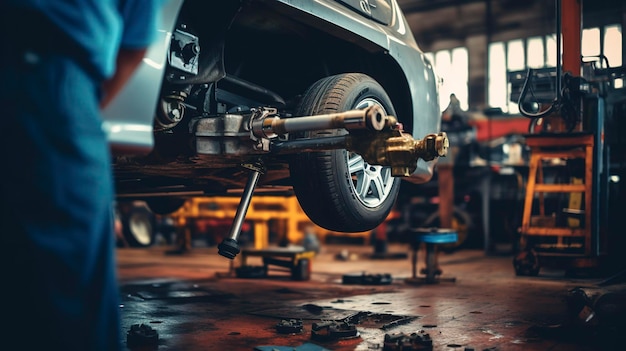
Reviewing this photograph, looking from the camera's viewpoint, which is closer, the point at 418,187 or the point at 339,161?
the point at 339,161

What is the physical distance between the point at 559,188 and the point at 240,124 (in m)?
3.57

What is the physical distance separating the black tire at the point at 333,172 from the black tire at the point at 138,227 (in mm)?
5306

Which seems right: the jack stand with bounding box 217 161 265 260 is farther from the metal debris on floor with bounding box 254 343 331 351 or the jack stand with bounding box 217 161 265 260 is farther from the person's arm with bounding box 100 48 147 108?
the person's arm with bounding box 100 48 147 108

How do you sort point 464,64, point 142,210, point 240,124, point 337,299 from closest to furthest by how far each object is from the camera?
point 240,124
point 337,299
point 142,210
point 464,64

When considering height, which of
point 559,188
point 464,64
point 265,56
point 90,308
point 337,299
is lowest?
point 337,299

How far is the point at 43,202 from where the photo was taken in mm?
1066

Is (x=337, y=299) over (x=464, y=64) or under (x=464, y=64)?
under

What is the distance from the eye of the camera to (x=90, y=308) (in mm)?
1138

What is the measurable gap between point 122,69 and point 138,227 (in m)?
6.56

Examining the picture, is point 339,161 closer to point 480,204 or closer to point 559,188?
point 559,188

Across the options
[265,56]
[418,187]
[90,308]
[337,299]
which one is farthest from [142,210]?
[90,308]

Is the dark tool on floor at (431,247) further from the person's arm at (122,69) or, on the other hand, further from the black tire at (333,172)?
the person's arm at (122,69)

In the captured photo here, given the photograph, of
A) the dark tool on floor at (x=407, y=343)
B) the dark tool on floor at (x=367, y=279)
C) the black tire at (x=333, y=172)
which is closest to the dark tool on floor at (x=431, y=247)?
the dark tool on floor at (x=367, y=279)

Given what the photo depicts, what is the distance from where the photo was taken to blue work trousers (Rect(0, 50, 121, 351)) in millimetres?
1060
